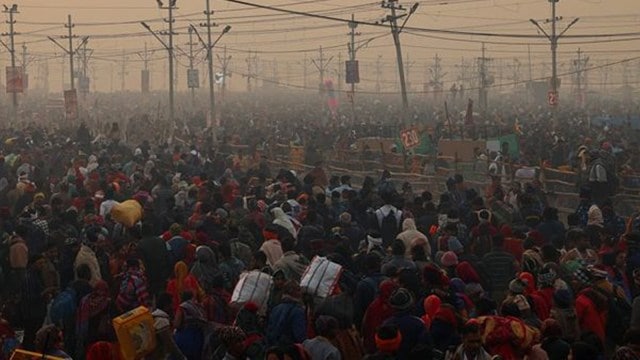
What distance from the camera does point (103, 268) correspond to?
1084 centimetres

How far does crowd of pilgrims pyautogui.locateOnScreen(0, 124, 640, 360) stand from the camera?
7.39 metres

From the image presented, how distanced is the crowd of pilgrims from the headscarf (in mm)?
23

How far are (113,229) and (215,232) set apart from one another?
2009 mm

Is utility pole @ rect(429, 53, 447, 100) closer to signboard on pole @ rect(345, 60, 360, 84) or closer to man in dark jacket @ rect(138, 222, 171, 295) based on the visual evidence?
signboard on pole @ rect(345, 60, 360, 84)

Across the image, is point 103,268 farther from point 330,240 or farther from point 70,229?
point 330,240

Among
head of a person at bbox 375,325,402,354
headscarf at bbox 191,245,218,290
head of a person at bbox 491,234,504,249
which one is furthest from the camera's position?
head of a person at bbox 491,234,504,249

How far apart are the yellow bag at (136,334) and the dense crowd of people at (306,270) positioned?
102 millimetres

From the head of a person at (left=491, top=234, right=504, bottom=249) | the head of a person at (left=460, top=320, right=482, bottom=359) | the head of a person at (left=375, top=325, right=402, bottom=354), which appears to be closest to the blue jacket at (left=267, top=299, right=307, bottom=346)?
the head of a person at (left=375, top=325, right=402, bottom=354)

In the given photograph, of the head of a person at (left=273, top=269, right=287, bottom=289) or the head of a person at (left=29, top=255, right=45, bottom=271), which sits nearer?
the head of a person at (left=273, top=269, right=287, bottom=289)

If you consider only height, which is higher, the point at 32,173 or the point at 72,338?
the point at 32,173

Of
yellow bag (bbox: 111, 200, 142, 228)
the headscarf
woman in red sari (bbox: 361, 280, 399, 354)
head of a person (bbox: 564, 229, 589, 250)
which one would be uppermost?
yellow bag (bbox: 111, 200, 142, 228)

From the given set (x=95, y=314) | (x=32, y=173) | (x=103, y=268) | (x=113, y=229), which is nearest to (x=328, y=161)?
(x=32, y=173)

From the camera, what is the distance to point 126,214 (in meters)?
13.3

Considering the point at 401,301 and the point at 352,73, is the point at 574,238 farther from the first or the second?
the point at 352,73
